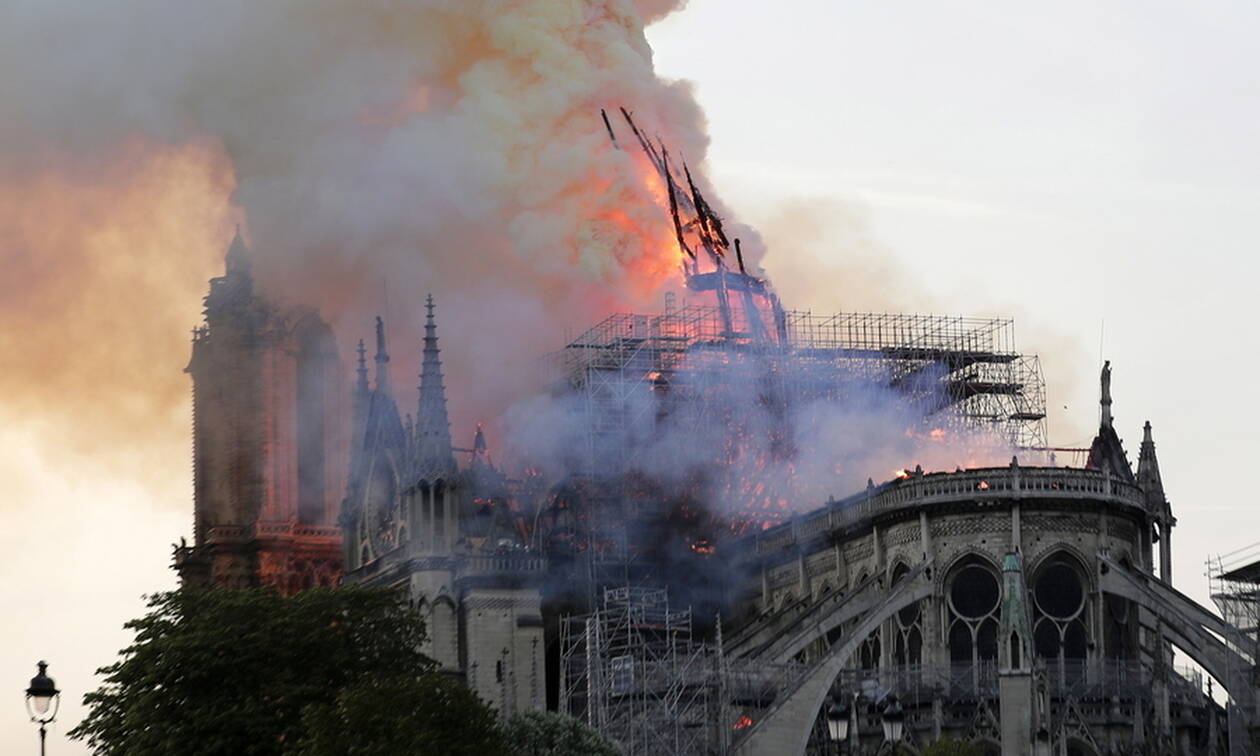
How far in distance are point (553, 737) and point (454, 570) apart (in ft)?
89.4

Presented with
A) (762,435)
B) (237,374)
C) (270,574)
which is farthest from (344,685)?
(237,374)

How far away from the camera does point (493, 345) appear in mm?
132875

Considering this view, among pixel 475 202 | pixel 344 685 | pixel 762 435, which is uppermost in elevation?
pixel 475 202

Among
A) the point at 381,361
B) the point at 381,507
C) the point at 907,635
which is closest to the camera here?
the point at 907,635

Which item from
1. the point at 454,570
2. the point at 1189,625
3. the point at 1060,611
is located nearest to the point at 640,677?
the point at 1060,611

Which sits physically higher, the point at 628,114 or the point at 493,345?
the point at 628,114

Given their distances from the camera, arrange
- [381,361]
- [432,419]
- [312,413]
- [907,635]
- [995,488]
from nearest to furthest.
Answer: [995,488]
[907,635]
[432,419]
[381,361]
[312,413]

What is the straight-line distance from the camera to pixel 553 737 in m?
96.4

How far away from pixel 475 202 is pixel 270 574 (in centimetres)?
2818

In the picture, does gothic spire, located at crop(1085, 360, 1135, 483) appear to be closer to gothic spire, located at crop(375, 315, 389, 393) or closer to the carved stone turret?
the carved stone turret

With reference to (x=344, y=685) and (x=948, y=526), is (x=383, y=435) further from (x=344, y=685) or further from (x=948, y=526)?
(x=344, y=685)

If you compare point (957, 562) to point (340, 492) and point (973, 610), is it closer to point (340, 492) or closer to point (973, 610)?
point (973, 610)

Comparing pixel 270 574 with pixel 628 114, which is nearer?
pixel 628 114

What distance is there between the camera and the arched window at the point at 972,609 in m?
112
